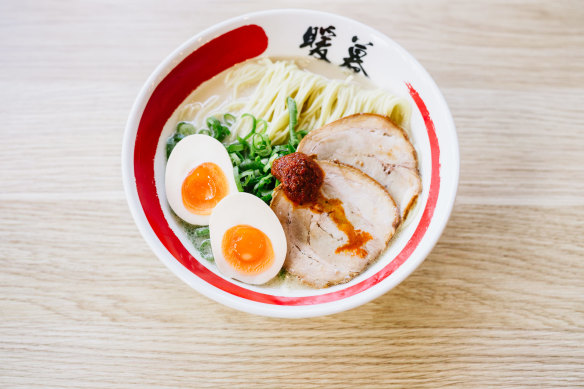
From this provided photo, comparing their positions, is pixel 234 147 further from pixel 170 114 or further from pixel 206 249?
pixel 206 249

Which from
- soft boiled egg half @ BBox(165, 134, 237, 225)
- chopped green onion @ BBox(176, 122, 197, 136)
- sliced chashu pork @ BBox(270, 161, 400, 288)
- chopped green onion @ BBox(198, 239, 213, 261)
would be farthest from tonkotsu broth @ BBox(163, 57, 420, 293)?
chopped green onion @ BBox(198, 239, 213, 261)

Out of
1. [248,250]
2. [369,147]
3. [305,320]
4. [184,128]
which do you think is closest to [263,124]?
[184,128]

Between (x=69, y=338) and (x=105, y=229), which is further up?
(x=105, y=229)

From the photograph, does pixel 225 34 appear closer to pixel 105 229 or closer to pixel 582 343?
pixel 105 229

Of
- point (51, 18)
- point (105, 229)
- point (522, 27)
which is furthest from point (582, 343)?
point (51, 18)

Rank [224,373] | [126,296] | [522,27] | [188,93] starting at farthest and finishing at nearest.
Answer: [522,27] < [188,93] < [126,296] < [224,373]

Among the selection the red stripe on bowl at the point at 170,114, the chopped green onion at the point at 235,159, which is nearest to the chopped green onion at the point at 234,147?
the chopped green onion at the point at 235,159

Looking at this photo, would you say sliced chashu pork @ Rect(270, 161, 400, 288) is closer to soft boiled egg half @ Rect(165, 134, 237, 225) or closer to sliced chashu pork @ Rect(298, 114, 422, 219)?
sliced chashu pork @ Rect(298, 114, 422, 219)
